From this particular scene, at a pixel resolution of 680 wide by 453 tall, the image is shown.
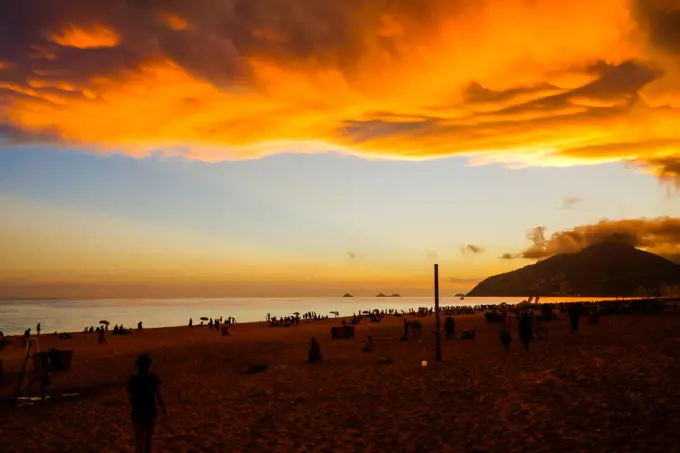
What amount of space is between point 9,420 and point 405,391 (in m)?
11.7

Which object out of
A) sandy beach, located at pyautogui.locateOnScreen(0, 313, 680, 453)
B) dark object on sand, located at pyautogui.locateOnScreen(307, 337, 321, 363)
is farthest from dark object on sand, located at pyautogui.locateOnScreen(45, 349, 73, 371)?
dark object on sand, located at pyautogui.locateOnScreen(307, 337, 321, 363)

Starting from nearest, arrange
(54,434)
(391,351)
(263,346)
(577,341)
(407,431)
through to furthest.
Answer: (407,431)
(54,434)
(577,341)
(391,351)
(263,346)

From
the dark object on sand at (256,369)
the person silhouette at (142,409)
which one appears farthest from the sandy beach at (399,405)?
the person silhouette at (142,409)

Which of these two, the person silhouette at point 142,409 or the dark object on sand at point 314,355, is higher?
the person silhouette at point 142,409

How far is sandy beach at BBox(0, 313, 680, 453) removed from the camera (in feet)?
37.1

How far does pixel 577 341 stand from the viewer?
87.4 ft

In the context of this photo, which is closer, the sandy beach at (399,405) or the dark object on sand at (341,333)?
the sandy beach at (399,405)

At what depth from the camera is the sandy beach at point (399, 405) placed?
1130 cm

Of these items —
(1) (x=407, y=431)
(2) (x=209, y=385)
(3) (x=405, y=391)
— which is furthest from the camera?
(2) (x=209, y=385)

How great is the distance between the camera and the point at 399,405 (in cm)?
1484

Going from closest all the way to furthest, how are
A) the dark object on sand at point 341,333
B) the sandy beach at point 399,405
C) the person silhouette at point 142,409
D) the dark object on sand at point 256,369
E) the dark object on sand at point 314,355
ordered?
the person silhouette at point 142,409 < the sandy beach at point 399,405 < the dark object on sand at point 256,369 < the dark object on sand at point 314,355 < the dark object on sand at point 341,333

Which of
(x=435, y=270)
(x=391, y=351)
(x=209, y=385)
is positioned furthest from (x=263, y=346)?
(x=435, y=270)

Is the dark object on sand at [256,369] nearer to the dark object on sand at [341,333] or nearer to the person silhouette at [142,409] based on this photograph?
the person silhouette at [142,409]

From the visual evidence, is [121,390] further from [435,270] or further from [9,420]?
[435,270]
